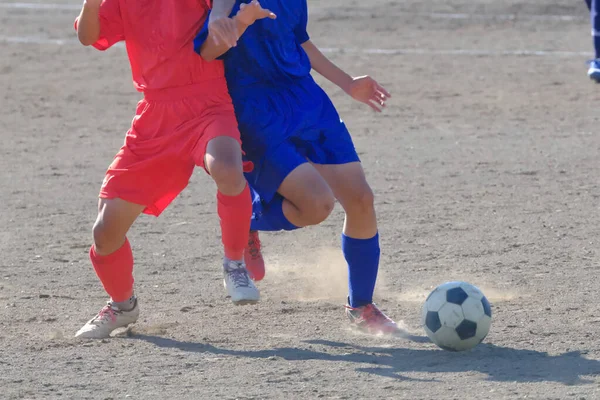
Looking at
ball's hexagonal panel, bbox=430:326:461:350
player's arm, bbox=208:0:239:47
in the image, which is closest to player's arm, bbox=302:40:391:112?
player's arm, bbox=208:0:239:47

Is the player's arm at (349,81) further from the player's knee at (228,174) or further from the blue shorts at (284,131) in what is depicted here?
the player's knee at (228,174)

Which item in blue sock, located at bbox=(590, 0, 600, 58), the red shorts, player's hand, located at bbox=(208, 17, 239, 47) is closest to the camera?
player's hand, located at bbox=(208, 17, 239, 47)

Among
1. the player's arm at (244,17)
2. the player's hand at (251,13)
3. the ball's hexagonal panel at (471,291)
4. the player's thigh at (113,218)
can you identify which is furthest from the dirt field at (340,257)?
the player's hand at (251,13)

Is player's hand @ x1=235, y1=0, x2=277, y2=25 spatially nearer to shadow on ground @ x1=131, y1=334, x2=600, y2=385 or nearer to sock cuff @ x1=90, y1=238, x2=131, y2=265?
sock cuff @ x1=90, y1=238, x2=131, y2=265

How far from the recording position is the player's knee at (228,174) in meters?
4.72

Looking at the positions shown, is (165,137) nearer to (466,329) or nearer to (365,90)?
(365,90)

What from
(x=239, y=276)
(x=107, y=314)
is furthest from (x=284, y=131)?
(x=107, y=314)

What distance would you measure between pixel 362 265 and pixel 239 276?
582 millimetres

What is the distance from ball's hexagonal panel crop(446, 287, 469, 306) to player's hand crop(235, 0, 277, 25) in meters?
1.44

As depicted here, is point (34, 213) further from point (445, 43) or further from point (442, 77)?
point (445, 43)

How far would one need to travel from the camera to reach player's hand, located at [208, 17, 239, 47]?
456cm

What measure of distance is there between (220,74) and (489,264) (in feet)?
6.90

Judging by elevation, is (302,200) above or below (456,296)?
above

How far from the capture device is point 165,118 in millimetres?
4945
